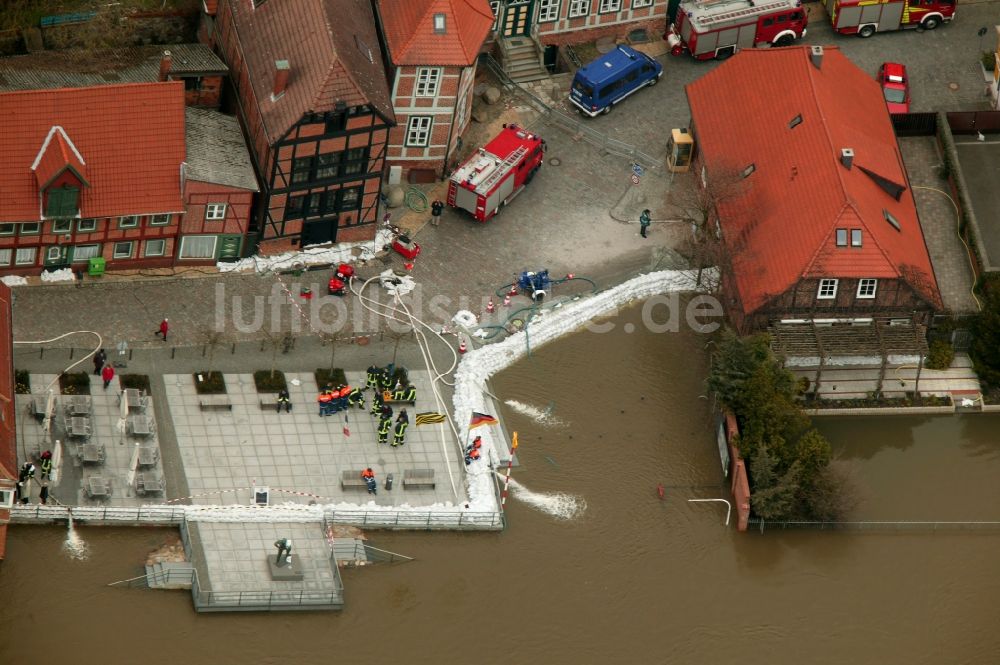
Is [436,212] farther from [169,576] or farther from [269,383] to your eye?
[169,576]

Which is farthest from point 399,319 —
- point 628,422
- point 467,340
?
point 628,422

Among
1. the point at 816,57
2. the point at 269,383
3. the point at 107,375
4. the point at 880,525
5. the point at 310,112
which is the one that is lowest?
the point at 880,525

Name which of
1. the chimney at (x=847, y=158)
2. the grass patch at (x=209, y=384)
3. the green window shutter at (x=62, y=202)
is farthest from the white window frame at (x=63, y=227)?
the chimney at (x=847, y=158)

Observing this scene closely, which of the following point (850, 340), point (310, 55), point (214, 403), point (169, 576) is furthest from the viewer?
point (850, 340)

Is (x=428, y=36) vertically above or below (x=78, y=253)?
above

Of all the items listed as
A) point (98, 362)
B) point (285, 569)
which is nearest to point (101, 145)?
point (98, 362)

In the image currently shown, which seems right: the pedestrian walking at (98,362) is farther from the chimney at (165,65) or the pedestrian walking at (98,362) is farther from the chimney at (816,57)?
the chimney at (816,57)

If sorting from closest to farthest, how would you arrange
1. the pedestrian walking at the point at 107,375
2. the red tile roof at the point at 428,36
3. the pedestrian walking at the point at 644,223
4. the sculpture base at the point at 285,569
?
1. the sculpture base at the point at 285,569
2. the pedestrian walking at the point at 107,375
3. the red tile roof at the point at 428,36
4. the pedestrian walking at the point at 644,223

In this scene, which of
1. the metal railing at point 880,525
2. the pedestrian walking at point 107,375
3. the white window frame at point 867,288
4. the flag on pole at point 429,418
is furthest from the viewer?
the white window frame at point 867,288

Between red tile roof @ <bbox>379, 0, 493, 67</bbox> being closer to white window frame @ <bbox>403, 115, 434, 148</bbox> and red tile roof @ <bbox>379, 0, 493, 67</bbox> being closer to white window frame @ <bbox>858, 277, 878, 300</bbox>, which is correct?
white window frame @ <bbox>403, 115, 434, 148</bbox>
